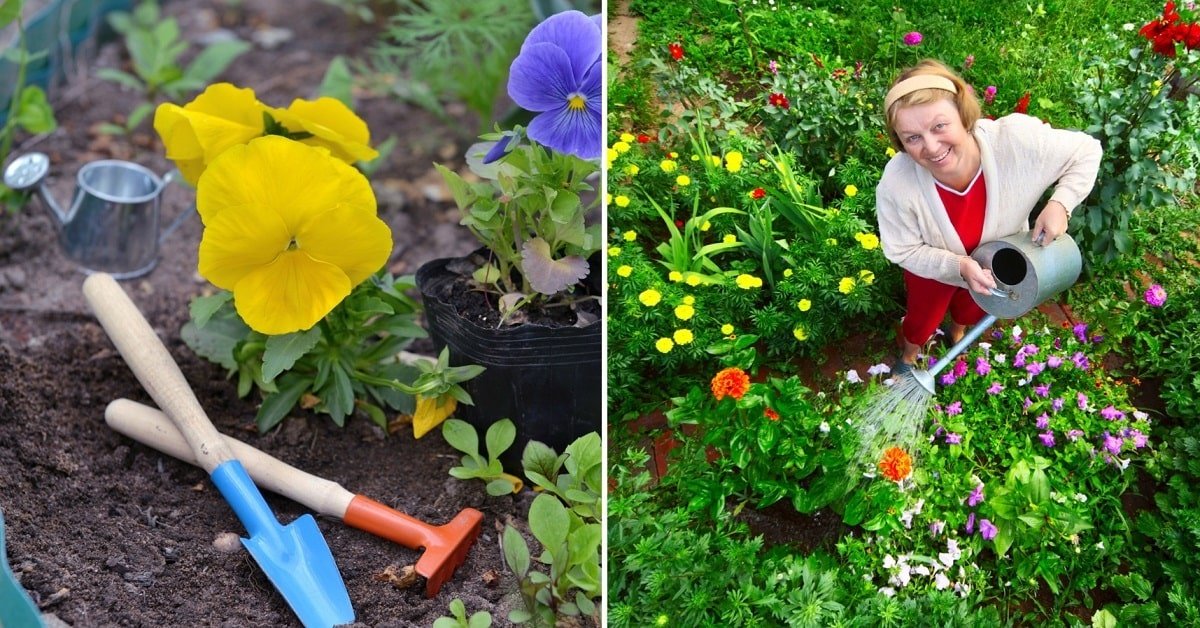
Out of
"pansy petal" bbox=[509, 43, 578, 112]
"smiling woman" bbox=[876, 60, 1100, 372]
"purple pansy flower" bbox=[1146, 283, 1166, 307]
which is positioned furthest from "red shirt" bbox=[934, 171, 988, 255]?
"pansy petal" bbox=[509, 43, 578, 112]

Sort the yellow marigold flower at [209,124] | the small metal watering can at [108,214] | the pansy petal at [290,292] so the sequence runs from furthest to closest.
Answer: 1. the small metal watering can at [108,214]
2. the yellow marigold flower at [209,124]
3. the pansy petal at [290,292]

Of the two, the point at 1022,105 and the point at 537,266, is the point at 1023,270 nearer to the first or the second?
the point at 1022,105

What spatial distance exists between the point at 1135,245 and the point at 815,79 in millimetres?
437

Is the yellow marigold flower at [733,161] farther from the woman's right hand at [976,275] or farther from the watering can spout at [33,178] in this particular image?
the watering can spout at [33,178]

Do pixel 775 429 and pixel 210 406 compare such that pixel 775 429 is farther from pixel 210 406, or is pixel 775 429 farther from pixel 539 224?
pixel 210 406

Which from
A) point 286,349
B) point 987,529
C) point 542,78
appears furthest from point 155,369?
point 987,529

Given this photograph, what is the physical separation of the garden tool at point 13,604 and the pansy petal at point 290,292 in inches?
15.6

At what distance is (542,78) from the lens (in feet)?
4.77

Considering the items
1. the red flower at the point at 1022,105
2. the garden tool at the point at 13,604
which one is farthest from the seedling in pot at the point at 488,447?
the red flower at the point at 1022,105

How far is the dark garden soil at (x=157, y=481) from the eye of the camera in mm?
1498

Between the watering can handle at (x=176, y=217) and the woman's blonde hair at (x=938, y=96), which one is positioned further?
the watering can handle at (x=176, y=217)

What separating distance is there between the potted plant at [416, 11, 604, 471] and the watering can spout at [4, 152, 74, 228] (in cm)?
95

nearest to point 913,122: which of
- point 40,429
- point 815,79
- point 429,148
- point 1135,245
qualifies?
point 815,79

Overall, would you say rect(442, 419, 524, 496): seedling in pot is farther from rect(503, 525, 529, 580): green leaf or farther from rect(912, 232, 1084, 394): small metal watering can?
rect(912, 232, 1084, 394): small metal watering can
